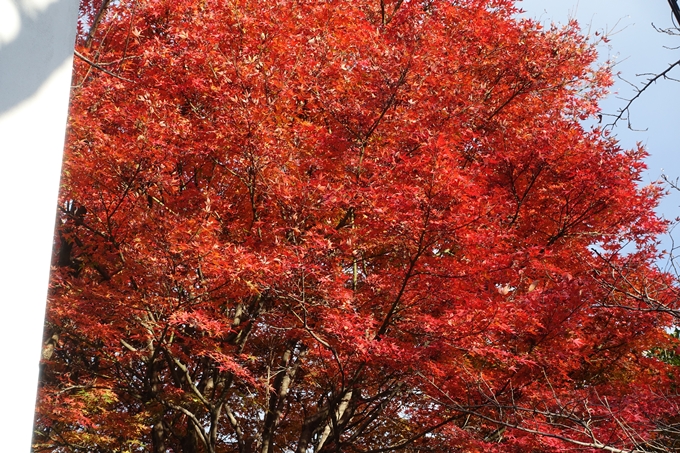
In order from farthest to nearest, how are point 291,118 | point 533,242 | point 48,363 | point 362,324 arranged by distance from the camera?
point 48,363 < point 533,242 < point 291,118 < point 362,324

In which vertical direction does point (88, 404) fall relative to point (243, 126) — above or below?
below

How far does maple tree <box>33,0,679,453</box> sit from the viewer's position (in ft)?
16.9

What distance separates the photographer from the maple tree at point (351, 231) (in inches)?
203

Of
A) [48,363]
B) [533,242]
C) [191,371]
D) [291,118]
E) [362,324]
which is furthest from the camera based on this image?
[191,371]

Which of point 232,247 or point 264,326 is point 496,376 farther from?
point 232,247

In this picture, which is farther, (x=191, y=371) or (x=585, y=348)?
(x=191, y=371)

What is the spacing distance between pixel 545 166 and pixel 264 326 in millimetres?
3257

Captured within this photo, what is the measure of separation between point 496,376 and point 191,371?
3745 mm

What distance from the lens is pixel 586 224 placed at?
6672 millimetres

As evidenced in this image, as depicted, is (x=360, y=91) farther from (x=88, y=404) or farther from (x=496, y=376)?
(x=88, y=404)

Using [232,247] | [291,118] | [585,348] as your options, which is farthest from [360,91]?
[585,348]

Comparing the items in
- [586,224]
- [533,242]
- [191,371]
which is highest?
[586,224]

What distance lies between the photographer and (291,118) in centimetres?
586

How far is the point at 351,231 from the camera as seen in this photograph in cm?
538
